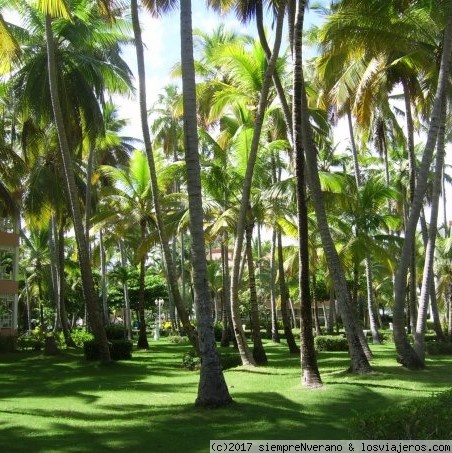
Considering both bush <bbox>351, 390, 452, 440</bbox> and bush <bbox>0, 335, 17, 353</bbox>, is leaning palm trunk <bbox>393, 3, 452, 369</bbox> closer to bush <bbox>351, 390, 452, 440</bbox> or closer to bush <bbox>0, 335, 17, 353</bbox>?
bush <bbox>351, 390, 452, 440</bbox>

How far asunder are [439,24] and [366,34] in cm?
187

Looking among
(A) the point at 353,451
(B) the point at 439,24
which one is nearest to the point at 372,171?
(B) the point at 439,24

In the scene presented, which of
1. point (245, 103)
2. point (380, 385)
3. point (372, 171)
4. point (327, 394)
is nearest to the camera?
point (327, 394)

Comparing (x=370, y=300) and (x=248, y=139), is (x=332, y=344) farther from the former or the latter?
(x=248, y=139)

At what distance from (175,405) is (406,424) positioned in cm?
622

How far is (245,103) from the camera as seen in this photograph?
65.3 feet

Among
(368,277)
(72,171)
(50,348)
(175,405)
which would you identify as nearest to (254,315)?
(72,171)

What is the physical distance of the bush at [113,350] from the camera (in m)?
21.1

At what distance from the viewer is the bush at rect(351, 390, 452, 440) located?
579cm

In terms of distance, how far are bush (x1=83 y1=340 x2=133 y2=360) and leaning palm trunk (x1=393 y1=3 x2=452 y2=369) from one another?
35.6 ft

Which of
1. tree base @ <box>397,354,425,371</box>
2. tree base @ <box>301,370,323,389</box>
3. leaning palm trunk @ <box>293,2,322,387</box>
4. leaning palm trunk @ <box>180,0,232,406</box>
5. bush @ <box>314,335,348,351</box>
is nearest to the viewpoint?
leaning palm trunk @ <box>180,0,232,406</box>

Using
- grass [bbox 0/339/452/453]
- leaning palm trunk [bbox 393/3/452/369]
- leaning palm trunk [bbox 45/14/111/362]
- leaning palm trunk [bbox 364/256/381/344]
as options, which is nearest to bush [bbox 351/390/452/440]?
grass [bbox 0/339/452/453]

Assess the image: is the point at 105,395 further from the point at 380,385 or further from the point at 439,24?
the point at 439,24

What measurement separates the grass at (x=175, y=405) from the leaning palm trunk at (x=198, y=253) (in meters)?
0.38
